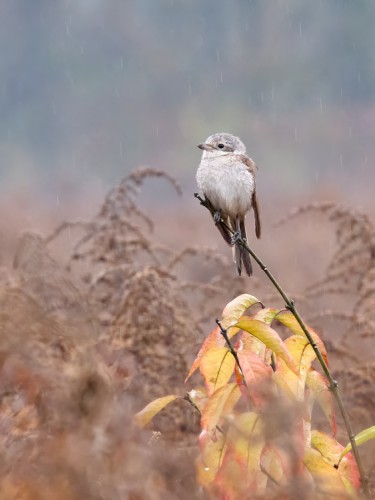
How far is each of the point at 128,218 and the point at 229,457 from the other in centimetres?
230

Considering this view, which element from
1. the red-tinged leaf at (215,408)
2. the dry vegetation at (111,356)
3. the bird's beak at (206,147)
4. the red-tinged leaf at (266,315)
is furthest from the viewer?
the bird's beak at (206,147)

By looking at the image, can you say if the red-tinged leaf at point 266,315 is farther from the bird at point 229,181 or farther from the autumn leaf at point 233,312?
the bird at point 229,181

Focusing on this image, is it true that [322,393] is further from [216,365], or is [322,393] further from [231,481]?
[231,481]

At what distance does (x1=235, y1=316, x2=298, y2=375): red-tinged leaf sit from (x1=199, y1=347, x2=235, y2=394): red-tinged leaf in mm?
58

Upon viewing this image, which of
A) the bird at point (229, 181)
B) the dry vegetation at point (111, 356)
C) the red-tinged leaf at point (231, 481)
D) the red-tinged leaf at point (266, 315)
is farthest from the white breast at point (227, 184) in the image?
the red-tinged leaf at point (231, 481)

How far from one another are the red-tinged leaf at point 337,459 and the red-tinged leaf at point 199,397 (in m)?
0.20

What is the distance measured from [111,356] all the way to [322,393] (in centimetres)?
36

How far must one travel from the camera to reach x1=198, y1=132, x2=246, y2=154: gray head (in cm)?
272

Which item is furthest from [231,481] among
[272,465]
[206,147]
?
[206,147]

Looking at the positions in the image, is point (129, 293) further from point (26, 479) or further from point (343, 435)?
point (26, 479)

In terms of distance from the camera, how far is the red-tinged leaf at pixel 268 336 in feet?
3.79

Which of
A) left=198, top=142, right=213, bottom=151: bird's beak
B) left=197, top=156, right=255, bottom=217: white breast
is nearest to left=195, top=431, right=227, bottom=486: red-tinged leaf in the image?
left=197, top=156, right=255, bottom=217: white breast

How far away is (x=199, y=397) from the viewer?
4.27 ft

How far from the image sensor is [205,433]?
1.15 meters
